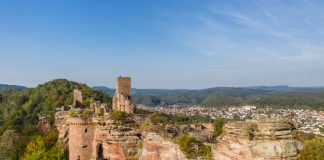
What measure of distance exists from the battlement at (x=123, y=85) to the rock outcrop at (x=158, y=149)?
31.1 m

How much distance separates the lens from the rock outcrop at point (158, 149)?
22094mm

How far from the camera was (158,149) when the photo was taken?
23.2 metres

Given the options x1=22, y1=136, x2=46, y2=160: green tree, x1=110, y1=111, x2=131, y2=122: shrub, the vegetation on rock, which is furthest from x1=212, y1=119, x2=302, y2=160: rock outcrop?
x1=22, y1=136, x2=46, y2=160: green tree

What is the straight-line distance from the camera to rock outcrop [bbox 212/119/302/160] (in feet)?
51.8

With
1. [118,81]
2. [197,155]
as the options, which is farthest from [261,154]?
[118,81]

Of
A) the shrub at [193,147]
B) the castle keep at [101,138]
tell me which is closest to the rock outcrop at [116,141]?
the castle keep at [101,138]

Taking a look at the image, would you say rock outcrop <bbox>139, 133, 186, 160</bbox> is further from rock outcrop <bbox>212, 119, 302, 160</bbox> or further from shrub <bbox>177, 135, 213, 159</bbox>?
rock outcrop <bbox>212, 119, 302, 160</bbox>

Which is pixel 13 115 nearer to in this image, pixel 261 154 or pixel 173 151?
pixel 173 151

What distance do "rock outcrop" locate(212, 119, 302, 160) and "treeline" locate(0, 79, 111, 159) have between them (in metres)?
24.4

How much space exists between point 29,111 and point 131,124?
68.6 m

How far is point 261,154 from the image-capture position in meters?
15.8

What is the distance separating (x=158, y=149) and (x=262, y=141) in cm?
868

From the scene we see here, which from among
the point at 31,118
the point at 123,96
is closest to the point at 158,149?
the point at 123,96

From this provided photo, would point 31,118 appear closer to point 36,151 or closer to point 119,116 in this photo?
point 36,151
